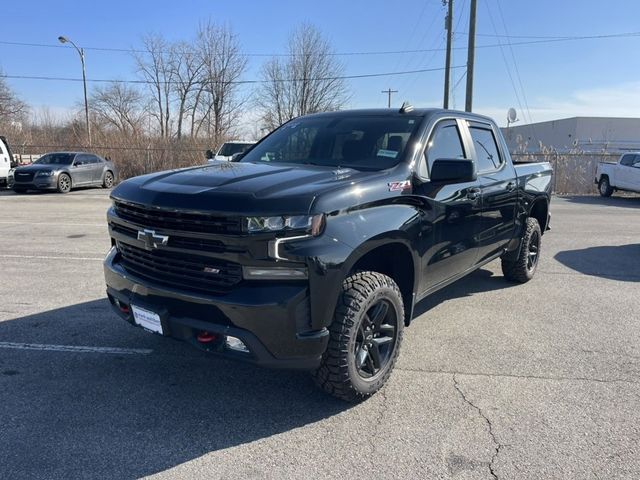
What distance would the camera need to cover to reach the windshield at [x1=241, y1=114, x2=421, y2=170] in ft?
13.2

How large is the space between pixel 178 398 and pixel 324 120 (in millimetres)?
2692

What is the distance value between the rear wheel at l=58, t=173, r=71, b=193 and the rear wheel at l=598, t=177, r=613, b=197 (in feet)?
68.3

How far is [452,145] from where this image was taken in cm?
457

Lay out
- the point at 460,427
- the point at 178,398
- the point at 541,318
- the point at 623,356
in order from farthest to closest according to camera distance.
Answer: the point at 541,318 < the point at 623,356 < the point at 178,398 < the point at 460,427

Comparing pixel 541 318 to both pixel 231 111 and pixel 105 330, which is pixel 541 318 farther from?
pixel 231 111

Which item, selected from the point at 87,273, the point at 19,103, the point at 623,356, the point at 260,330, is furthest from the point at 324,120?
the point at 19,103

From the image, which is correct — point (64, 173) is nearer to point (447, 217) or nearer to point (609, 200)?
point (447, 217)

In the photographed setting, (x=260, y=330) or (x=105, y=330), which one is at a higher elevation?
(x=260, y=330)

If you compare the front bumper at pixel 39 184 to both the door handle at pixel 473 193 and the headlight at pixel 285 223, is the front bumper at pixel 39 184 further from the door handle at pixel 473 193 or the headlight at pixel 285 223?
the headlight at pixel 285 223

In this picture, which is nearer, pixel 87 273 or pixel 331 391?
pixel 331 391

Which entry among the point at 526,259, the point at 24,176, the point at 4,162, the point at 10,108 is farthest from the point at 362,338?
the point at 10,108

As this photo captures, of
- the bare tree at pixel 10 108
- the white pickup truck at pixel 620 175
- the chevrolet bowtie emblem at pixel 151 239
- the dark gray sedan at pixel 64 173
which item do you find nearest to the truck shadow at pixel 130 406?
the chevrolet bowtie emblem at pixel 151 239

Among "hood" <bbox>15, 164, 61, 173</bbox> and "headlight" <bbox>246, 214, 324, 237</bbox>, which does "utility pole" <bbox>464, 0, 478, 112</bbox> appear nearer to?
"hood" <bbox>15, 164, 61, 173</bbox>

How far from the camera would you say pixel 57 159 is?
64.8 feet
